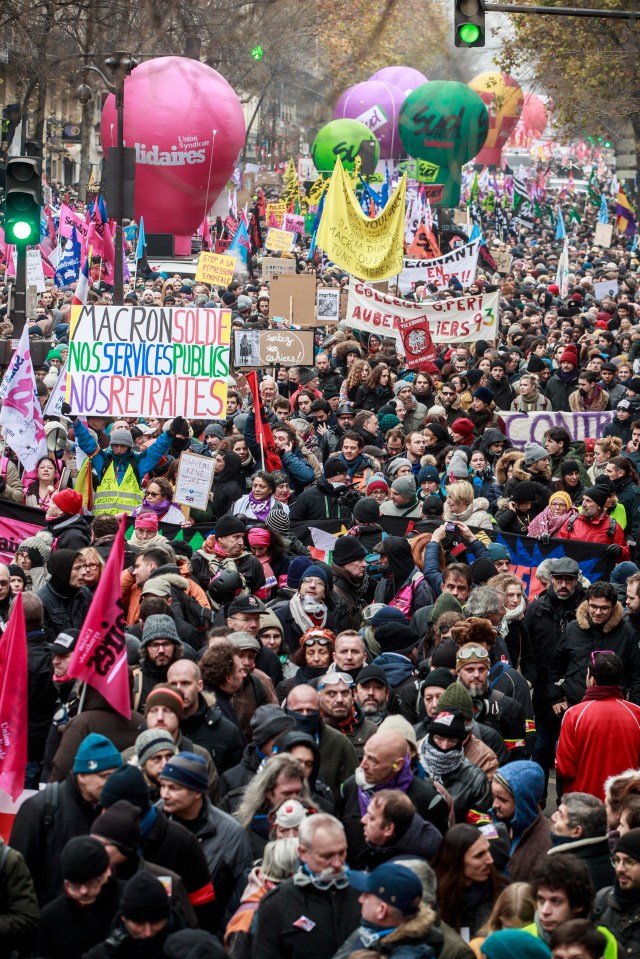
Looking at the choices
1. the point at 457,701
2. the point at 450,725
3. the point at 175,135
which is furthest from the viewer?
the point at 175,135

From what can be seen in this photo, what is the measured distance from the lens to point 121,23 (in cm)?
3756

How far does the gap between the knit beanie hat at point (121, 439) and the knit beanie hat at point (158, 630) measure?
4175 mm

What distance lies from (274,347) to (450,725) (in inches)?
404

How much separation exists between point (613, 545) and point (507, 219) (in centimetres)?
3803

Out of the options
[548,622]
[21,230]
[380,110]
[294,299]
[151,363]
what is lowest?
[548,622]

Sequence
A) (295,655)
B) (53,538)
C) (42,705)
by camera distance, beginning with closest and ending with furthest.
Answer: (42,705) < (295,655) < (53,538)

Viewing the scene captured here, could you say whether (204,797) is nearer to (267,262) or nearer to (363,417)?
(363,417)

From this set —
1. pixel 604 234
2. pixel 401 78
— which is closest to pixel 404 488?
pixel 604 234

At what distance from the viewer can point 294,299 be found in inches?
749

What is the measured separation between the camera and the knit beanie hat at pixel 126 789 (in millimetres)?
4980

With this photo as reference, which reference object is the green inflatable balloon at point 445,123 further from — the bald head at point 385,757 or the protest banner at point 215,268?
the bald head at point 385,757

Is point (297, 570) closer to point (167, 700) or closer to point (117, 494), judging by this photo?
point (117, 494)

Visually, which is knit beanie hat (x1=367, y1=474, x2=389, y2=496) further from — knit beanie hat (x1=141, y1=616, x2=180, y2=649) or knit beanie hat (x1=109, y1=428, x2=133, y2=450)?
knit beanie hat (x1=141, y1=616, x2=180, y2=649)

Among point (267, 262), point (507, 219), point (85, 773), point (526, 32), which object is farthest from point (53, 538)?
point (507, 219)
